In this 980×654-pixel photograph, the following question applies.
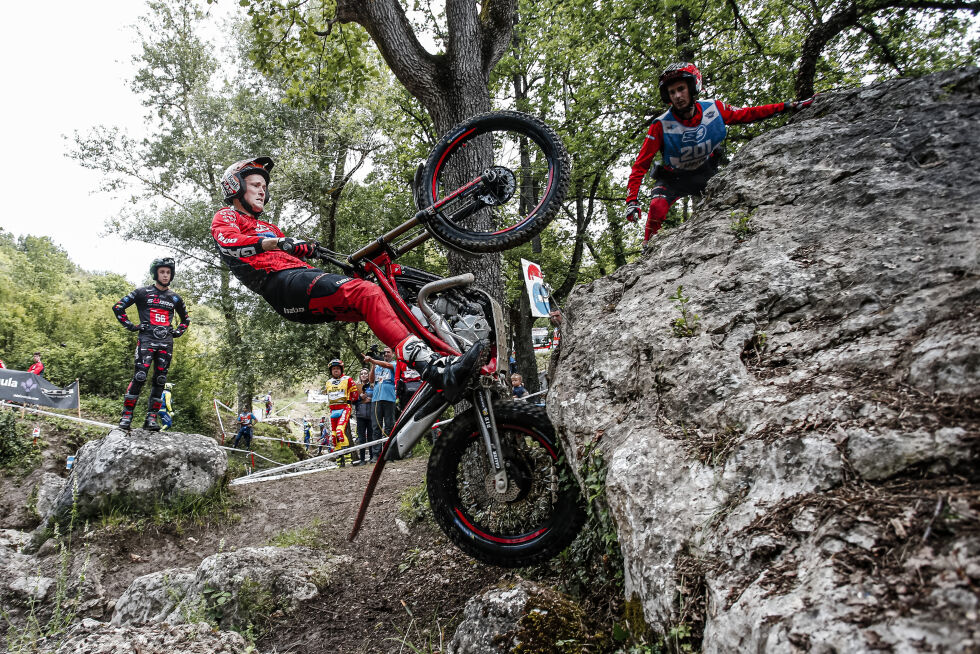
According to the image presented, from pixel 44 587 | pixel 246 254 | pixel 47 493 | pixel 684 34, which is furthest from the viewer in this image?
pixel 684 34

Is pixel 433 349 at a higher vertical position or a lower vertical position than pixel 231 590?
higher

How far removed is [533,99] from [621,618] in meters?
15.3

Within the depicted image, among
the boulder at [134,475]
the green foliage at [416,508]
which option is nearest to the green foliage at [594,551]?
the green foliage at [416,508]

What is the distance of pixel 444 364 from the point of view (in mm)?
3461

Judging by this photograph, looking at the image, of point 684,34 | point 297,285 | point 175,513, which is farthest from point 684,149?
point 175,513

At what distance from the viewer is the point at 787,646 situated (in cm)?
126

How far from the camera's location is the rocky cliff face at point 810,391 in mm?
1287

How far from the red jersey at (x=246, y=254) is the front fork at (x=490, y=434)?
2033 mm

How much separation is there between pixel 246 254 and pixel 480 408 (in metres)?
2.38

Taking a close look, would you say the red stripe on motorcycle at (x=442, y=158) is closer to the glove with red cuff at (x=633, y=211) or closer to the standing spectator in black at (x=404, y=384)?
the glove with red cuff at (x=633, y=211)

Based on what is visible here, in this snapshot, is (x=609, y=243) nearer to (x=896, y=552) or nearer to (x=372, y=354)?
(x=372, y=354)

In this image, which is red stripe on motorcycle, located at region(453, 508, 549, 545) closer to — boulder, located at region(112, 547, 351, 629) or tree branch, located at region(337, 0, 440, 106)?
boulder, located at region(112, 547, 351, 629)

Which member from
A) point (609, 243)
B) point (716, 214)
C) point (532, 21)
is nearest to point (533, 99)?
point (532, 21)

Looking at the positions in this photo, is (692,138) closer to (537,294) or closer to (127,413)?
(537,294)
